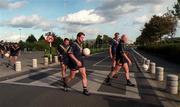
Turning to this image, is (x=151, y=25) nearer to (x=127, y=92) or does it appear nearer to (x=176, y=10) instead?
(x=176, y=10)

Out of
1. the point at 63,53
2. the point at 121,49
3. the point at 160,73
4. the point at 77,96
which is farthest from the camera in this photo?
the point at 160,73

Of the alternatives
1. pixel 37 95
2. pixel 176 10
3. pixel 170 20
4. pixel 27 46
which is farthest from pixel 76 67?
pixel 27 46

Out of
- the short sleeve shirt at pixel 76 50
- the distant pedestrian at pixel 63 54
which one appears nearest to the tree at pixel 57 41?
the distant pedestrian at pixel 63 54

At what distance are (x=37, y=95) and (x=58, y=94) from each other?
2.19 feet

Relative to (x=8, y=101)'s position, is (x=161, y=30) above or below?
above

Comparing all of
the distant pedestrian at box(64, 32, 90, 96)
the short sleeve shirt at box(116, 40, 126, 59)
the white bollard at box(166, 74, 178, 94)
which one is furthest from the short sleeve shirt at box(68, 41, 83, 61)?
the white bollard at box(166, 74, 178, 94)

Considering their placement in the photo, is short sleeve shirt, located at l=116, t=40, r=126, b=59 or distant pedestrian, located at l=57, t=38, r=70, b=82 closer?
short sleeve shirt, located at l=116, t=40, r=126, b=59

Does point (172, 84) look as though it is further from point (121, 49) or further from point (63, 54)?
point (63, 54)

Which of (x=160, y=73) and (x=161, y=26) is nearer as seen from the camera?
(x=160, y=73)

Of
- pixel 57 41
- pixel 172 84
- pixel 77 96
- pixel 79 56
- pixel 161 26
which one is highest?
pixel 161 26

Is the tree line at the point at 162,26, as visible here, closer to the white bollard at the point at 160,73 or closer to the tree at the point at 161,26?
the tree at the point at 161,26

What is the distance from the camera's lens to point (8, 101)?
359 inches

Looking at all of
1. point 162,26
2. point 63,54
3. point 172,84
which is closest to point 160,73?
point 172,84

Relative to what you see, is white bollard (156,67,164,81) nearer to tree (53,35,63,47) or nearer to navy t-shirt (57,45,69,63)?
navy t-shirt (57,45,69,63)
